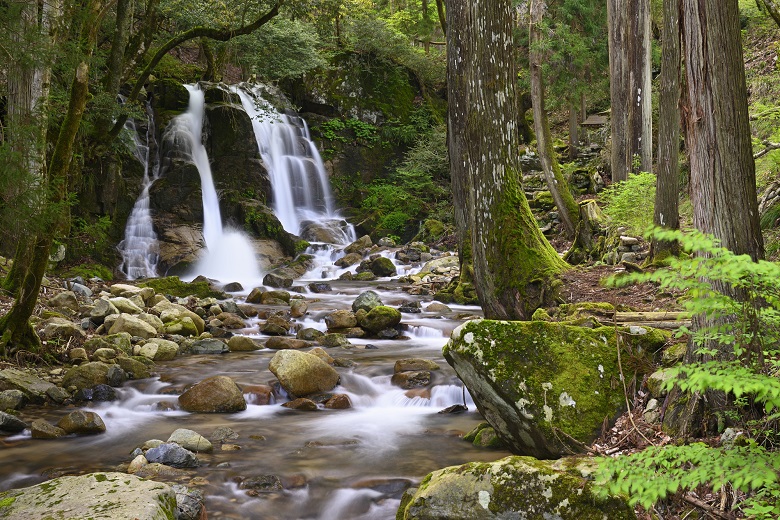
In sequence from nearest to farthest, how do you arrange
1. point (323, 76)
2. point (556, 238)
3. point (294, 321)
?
point (294, 321) → point (556, 238) → point (323, 76)

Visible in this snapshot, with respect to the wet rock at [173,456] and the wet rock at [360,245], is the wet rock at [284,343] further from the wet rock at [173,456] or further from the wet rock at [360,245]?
the wet rock at [360,245]

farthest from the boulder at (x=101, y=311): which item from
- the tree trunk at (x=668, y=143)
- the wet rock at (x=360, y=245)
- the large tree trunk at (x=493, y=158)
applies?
the wet rock at (x=360, y=245)

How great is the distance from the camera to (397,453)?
230 inches

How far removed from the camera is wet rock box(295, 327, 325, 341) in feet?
35.0

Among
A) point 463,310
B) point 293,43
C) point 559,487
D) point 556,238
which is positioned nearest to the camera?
point 559,487

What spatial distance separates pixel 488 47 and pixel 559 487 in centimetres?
516

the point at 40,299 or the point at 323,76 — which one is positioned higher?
the point at 323,76

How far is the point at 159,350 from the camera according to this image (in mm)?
9234

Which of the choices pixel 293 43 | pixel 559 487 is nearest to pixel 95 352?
pixel 559 487

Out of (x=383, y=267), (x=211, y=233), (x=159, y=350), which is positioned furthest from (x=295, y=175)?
(x=159, y=350)

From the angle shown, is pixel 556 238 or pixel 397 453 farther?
pixel 556 238

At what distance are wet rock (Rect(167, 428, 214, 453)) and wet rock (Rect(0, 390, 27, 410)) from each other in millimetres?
2121

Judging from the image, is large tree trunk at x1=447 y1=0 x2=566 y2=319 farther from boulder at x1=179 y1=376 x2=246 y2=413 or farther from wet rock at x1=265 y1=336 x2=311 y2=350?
wet rock at x1=265 y1=336 x2=311 y2=350

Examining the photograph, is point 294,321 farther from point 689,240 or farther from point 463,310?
point 689,240
